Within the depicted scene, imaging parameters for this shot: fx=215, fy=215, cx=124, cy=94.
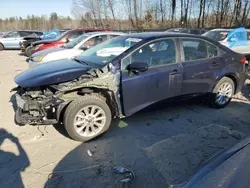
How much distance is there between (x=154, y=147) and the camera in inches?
128

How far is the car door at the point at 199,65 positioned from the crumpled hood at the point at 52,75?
1783 millimetres

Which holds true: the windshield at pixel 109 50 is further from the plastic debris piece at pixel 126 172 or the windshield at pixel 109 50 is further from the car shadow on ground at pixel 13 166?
the car shadow on ground at pixel 13 166

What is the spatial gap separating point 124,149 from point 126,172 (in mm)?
536

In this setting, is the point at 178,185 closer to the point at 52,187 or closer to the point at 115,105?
the point at 52,187

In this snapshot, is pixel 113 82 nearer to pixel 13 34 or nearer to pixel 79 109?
pixel 79 109

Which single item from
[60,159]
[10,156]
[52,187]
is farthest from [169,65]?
[10,156]

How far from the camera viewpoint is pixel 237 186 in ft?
4.43

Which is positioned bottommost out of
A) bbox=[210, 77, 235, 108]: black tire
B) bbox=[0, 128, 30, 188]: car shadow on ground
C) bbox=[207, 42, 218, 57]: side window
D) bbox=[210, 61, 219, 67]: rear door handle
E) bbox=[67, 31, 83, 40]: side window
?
bbox=[0, 128, 30, 188]: car shadow on ground

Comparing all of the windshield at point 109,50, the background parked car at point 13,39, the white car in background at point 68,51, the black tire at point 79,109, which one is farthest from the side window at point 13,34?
the black tire at point 79,109

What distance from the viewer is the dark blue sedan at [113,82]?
3.27m

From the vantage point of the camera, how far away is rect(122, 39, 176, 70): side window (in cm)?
354

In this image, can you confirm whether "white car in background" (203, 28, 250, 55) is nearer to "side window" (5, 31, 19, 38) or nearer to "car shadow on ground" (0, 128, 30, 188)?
"car shadow on ground" (0, 128, 30, 188)

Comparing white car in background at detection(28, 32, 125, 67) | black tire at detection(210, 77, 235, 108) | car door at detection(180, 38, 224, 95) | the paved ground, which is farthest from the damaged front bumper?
white car in background at detection(28, 32, 125, 67)

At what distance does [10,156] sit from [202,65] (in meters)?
3.62
